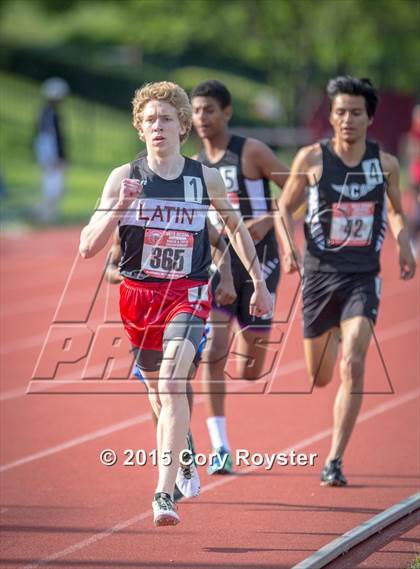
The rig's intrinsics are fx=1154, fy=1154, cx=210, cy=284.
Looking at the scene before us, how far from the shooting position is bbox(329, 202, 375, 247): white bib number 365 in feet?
21.9

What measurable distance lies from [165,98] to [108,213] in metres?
0.65

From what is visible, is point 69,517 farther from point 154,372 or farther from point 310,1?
point 310,1

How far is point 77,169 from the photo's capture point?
97.1 feet

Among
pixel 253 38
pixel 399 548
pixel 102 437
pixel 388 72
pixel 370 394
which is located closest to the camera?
pixel 399 548

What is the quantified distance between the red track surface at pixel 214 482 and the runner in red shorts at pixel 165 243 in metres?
0.50

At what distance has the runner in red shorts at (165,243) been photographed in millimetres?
5297

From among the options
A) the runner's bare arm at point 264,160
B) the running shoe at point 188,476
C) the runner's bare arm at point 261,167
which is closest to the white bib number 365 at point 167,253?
the running shoe at point 188,476

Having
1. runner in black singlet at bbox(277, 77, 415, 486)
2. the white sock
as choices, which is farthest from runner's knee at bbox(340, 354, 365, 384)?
the white sock

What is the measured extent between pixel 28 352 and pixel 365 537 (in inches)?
232

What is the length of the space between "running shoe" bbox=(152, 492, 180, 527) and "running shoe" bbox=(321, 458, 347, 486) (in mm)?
1547

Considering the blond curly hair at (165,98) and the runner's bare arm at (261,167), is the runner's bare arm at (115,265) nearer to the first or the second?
the blond curly hair at (165,98)

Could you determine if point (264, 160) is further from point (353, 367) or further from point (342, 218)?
point (353, 367)

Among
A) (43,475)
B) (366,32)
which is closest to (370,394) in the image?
(43,475)

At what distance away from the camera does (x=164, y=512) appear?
4977 millimetres
